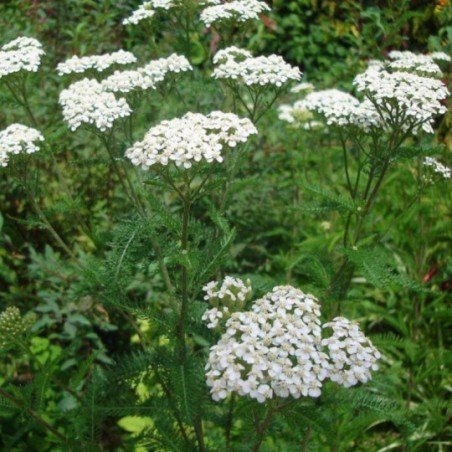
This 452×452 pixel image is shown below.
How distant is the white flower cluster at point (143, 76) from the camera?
7.23 ft

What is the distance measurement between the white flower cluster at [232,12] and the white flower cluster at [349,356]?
5.00 feet

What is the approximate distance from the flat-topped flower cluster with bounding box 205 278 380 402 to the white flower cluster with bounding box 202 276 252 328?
11cm

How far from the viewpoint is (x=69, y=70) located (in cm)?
240

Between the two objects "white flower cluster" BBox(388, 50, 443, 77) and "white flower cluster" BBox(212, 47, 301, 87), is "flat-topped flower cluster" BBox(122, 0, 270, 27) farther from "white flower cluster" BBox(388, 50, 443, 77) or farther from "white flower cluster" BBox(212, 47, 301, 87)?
"white flower cluster" BBox(388, 50, 443, 77)

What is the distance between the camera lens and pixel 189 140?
171cm

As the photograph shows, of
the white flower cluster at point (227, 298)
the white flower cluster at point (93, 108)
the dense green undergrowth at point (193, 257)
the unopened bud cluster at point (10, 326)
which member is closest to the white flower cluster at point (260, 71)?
the dense green undergrowth at point (193, 257)

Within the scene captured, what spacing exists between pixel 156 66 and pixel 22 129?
0.56m

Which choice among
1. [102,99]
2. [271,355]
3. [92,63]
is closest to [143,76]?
[92,63]

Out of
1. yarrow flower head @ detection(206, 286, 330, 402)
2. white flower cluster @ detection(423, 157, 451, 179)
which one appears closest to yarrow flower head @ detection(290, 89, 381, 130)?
white flower cluster @ detection(423, 157, 451, 179)

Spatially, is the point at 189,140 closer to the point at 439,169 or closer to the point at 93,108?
the point at 93,108

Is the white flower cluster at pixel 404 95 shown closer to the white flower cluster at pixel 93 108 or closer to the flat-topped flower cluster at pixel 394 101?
the flat-topped flower cluster at pixel 394 101

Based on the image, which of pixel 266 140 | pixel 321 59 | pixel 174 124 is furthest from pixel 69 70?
pixel 321 59

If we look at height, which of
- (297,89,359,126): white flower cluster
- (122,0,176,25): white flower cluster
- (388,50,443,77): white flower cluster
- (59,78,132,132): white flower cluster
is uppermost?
(122,0,176,25): white flower cluster

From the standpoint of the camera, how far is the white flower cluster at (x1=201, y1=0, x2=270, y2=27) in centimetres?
259
